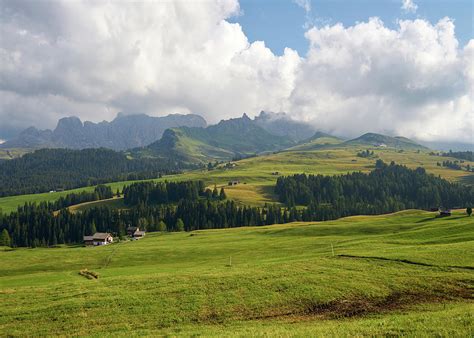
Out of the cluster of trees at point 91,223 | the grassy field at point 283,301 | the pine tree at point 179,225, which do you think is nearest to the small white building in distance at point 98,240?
the cluster of trees at point 91,223

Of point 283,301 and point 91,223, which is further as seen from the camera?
point 91,223

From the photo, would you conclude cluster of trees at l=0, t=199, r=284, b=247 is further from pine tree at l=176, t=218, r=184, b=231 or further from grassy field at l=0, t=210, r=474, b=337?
grassy field at l=0, t=210, r=474, b=337

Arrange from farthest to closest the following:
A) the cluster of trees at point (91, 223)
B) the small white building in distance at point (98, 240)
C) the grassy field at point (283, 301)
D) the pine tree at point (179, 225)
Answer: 1. the pine tree at point (179, 225)
2. the cluster of trees at point (91, 223)
3. the small white building in distance at point (98, 240)
4. the grassy field at point (283, 301)

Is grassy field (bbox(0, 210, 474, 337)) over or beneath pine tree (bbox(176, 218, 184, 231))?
over

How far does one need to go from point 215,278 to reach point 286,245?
4464 centimetres

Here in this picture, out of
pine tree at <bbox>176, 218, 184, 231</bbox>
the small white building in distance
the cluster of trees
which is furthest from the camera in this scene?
pine tree at <bbox>176, 218, 184, 231</bbox>

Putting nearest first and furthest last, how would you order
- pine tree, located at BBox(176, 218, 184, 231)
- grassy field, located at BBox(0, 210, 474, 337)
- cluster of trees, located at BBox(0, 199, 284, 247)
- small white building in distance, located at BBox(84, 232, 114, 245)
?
grassy field, located at BBox(0, 210, 474, 337)
small white building in distance, located at BBox(84, 232, 114, 245)
cluster of trees, located at BBox(0, 199, 284, 247)
pine tree, located at BBox(176, 218, 184, 231)

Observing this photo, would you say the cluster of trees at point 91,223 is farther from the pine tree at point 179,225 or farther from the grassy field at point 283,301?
the grassy field at point 283,301

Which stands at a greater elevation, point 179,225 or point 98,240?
point 98,240

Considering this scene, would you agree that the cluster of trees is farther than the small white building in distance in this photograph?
Yes

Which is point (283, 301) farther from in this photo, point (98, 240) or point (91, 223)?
point (91, 223)

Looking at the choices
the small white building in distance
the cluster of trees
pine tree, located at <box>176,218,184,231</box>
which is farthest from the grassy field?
pine tree, located at <box>176,218,184,231</box>

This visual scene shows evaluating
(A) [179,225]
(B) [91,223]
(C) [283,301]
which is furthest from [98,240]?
(C) [283,301]

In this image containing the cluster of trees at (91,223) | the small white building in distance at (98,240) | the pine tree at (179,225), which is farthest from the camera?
the pine tree at (179,225)
